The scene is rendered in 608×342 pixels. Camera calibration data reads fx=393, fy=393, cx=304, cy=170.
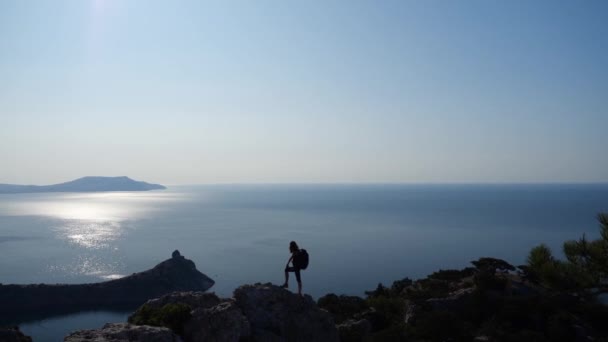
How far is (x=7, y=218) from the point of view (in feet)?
594

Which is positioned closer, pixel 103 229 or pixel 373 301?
pixel 373 301

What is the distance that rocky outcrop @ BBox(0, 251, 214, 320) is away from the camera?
64.2m

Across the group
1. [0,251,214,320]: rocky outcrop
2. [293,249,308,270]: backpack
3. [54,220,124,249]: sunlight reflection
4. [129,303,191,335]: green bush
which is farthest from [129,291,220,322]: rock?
[54,220,124,249]: sunlight reflection

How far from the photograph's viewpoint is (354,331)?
19656 millimetres

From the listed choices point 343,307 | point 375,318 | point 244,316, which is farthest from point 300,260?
point 343,307

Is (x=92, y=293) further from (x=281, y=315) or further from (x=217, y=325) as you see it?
(x=217, y=325)

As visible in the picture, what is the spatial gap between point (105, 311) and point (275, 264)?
35.2 meters

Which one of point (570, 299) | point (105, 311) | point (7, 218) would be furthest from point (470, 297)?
point (7, 218)

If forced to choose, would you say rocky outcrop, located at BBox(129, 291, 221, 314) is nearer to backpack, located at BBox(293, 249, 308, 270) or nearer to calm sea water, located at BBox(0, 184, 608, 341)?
backpack, located at BBox(293, 249, 308, 270)

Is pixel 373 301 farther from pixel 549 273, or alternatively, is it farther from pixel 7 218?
pixel 7 218

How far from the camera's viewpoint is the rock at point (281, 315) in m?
13.5

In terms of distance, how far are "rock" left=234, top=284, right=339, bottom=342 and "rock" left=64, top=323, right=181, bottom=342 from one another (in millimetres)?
3495

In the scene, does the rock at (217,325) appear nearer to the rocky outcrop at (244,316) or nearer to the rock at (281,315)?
the rocky outcrop at (244,316)

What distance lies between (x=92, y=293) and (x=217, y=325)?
67687 millimetres
